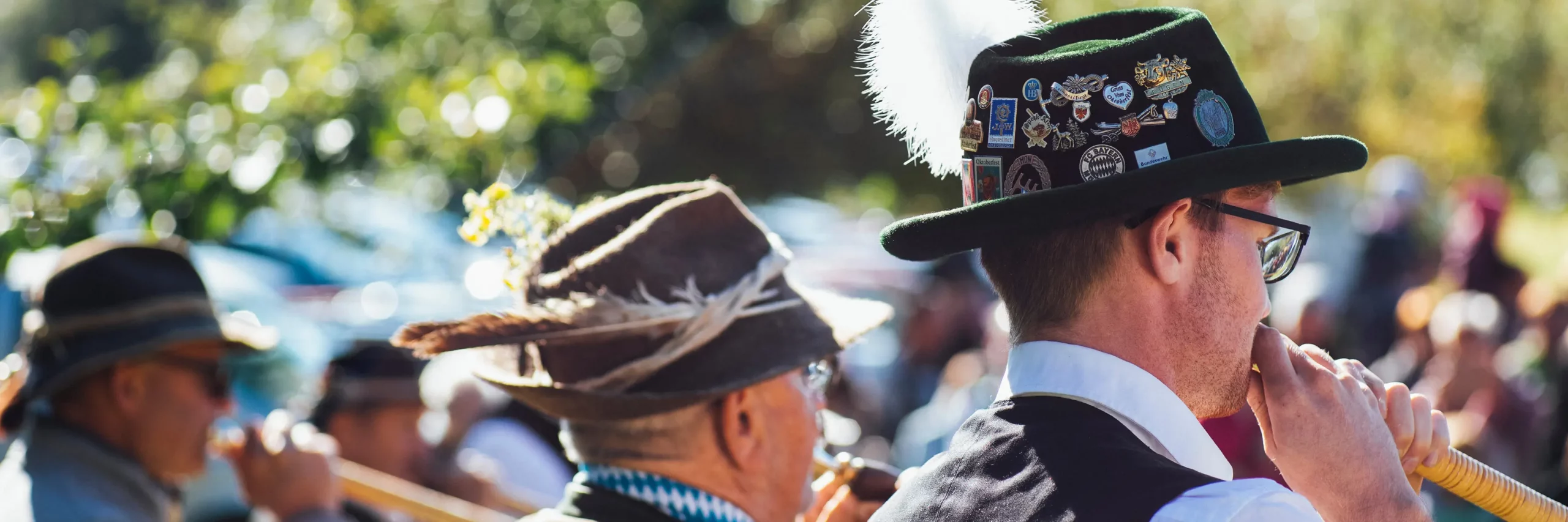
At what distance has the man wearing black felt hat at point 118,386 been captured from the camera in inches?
156

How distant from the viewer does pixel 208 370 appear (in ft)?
14.1

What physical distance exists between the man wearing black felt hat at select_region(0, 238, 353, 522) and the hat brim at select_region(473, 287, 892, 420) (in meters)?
1.53

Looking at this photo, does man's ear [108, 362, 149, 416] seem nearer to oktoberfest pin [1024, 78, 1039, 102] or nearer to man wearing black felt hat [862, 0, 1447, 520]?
man wearing black felt hat [862, 0, 1447, 520]

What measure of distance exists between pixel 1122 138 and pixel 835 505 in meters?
1.19

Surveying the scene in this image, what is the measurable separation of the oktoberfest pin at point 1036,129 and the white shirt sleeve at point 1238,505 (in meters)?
0.56

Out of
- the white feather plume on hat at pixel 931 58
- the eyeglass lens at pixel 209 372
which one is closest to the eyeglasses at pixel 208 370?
the eyeglass lens at pixel 209 372

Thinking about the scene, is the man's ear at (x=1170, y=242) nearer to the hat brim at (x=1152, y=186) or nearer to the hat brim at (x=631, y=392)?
the hat brim at (x=1152, y=186)

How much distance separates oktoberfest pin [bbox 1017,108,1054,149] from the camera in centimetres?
203

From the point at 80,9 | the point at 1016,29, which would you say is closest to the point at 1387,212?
the point at 1016,29

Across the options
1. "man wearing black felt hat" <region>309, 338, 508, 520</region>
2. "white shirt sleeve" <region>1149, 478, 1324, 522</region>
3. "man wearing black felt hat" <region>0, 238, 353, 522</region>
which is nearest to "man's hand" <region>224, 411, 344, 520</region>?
"man wearing black felt hat" <region>0, 238, 353, 522</region>

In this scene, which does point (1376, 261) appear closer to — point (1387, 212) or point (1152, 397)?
point (1387, 212)

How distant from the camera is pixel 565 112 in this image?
271 inches

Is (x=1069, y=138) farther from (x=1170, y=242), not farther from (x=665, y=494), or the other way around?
(x=665, y=494)

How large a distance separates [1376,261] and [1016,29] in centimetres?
931
